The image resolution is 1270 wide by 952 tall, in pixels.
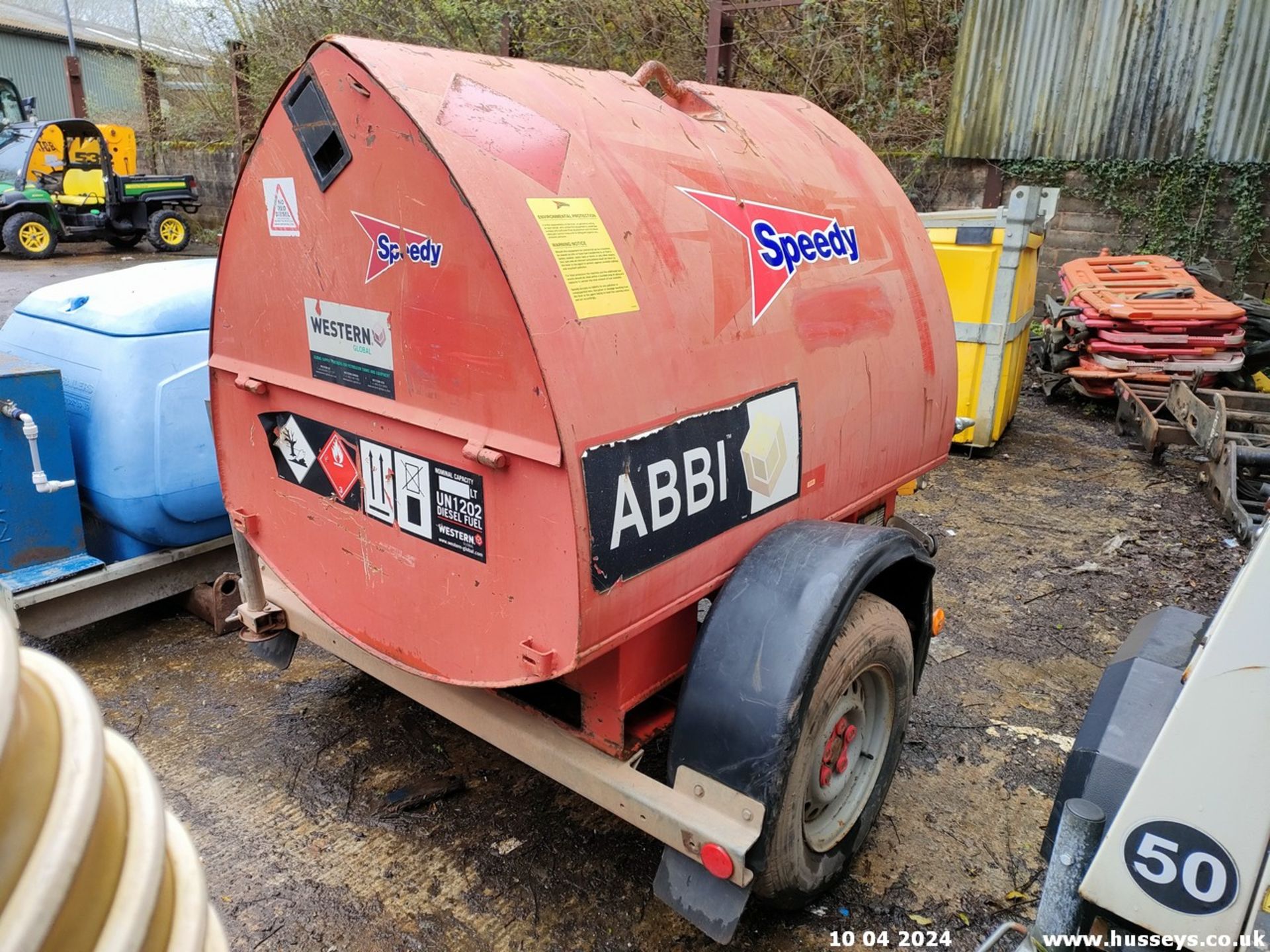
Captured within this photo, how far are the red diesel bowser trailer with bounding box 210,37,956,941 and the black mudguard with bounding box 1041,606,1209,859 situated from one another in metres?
0.57

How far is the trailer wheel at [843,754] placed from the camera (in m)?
2.24

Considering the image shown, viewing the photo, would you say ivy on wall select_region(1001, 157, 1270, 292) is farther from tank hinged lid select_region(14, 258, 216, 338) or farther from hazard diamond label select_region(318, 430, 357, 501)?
hazard diamond label select_region(318, 430, 357, 501)

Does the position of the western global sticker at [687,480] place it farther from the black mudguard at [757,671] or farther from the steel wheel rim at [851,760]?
the steel wheel rim at [851,760]

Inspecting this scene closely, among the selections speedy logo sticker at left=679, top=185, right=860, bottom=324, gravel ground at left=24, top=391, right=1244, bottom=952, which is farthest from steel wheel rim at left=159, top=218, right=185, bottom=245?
speedy logo sticker at left=679, top=185, right=860, bottom=324

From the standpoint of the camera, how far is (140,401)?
11.6 feet

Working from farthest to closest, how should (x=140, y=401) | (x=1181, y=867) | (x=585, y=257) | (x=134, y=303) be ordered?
(x=134, y=303) → (x=140, y=401) → (x=585, y=257) → (x=1181, y=867)

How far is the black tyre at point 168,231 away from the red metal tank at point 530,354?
1611 cm

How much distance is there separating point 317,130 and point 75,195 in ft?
56.3

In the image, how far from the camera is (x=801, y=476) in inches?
99.4

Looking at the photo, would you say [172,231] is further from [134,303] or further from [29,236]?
[134,303]

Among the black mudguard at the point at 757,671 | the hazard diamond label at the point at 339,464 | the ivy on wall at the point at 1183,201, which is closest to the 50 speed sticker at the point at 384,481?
the hazard diamond label at the point at 339,464

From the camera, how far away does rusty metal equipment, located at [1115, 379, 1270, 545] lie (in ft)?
17.4

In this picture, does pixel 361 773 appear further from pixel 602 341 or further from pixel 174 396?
pixel 602 341

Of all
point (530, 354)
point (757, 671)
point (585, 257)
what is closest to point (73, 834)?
point (530, 354)
